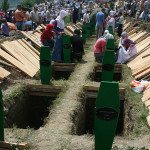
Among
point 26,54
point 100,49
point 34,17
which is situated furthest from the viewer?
Answer: point 34,17

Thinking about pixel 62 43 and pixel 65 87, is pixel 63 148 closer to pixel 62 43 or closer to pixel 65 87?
pixel 65 87

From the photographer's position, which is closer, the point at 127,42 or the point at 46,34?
the point at 46,34

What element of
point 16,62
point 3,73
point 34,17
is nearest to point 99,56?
point 16,62

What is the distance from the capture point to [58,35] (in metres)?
9.27

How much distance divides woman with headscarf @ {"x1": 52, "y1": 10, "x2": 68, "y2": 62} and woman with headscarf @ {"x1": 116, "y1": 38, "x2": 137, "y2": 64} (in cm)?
250

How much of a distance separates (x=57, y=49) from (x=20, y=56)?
1687 mm

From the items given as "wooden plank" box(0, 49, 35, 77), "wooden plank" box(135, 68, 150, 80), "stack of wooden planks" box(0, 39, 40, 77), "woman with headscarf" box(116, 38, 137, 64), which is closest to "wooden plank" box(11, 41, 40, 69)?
"stack of wooden planks" box(0, 39, 40, 77)

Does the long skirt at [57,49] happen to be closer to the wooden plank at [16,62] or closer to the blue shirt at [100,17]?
the wooden plank at [16,62]

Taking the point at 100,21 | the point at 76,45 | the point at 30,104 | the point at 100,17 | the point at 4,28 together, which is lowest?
the point at 30,104

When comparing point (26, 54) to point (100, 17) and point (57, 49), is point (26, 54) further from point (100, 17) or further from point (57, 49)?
point (100, 17)

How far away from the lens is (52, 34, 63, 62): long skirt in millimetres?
9258

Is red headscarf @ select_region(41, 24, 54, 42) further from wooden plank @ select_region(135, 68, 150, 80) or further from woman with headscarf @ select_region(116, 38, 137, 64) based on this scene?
wooden plank @ select_region(135, 68, 150, 80)

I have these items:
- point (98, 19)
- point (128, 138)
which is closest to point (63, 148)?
point (128, 138)

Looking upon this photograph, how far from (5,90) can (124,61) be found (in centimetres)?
518
